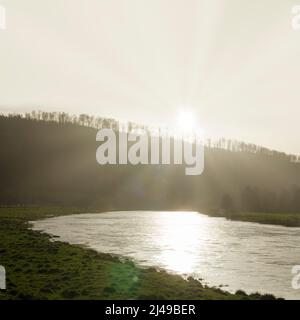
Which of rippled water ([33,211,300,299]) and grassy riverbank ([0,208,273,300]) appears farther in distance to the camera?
rippled water ([33,211,300,299])

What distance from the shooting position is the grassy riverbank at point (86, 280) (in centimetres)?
2750

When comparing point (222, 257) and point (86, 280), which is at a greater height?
point (86, 280)

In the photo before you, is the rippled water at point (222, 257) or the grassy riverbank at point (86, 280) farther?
the rippled water at point (222, 257)

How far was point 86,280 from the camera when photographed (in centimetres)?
3159

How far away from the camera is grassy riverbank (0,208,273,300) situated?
27.5 metres

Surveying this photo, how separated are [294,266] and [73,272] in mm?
20603

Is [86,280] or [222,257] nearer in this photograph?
[86,280]

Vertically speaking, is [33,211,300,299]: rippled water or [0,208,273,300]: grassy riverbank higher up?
[0,208,273,300]: grassy riverbank

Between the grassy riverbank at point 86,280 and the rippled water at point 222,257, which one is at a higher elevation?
the grassy riverbank at point 86,280
